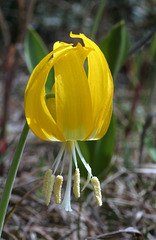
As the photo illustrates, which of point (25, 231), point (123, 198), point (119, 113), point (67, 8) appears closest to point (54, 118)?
point (25, 231)

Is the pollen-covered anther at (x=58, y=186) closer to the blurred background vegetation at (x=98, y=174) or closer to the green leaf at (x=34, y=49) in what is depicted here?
the blurred background vegetation at (x=98, y=174)

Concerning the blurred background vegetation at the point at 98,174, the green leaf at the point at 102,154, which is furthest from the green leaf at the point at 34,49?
the green leaf at the point at 102,154

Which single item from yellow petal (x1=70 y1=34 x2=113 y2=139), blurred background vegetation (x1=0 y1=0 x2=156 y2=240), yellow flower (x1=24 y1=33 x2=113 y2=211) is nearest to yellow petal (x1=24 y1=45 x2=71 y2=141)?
yellow flower (x1=24 y1=33 x2=113 y2=211)

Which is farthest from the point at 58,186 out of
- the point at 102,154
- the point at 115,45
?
the point at 115,45

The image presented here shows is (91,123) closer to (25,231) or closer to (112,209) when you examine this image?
(25,231)

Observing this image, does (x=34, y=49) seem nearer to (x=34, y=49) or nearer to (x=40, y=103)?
(x=34, y=49)
